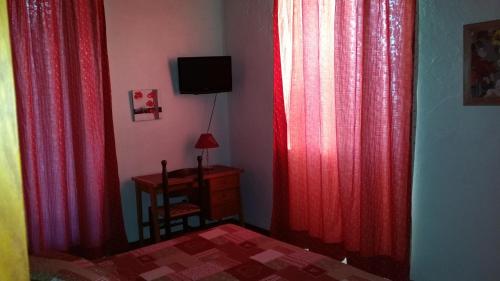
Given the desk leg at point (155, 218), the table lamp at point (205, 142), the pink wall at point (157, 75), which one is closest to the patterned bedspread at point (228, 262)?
the desk leg at point (155, 218)

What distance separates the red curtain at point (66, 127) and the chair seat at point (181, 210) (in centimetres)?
41

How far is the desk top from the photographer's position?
392cm

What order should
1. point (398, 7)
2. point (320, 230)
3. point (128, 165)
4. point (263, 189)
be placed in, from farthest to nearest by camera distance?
point (263, 189)
point (128, 165)
point (320, 230)
point (398, 7)

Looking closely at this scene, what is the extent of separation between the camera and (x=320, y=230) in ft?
12.3

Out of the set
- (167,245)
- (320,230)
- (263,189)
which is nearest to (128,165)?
(263,189)

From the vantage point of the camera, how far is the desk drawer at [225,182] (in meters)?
4.22

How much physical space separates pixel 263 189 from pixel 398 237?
1.68m

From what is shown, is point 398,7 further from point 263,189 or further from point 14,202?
point 14,202

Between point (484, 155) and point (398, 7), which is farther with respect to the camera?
point (398, 7)

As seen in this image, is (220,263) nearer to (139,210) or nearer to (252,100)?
(139,210)

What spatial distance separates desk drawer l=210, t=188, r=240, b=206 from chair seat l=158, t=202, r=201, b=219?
0.69ft

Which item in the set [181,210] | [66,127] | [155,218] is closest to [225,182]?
[181,210]

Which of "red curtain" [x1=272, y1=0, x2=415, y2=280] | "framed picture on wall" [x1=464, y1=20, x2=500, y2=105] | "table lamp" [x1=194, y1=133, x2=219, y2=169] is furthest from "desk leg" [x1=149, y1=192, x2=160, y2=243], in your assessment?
"framed picture on wall" [x1=464, y1=20, x2=500, y2=105]

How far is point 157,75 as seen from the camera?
4.31 metres
